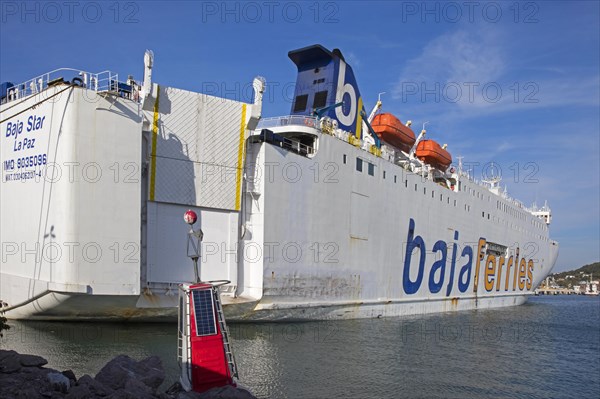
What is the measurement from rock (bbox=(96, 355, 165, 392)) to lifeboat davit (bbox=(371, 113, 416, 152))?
17.4 m

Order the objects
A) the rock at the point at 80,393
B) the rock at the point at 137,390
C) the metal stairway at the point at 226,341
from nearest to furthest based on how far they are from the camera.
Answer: the rock at the point at 80,393 → the rock at the point at 137,390 → the metal stairway at the point at 226,341

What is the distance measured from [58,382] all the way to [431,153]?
22.6 m

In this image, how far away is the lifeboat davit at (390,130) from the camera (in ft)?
77.1

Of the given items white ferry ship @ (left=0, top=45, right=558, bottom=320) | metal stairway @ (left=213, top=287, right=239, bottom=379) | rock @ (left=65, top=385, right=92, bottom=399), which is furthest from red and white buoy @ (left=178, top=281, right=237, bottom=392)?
white ferry ship @ (left=0, top=45, right=558, bottom=320)

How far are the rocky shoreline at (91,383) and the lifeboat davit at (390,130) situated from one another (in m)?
17.2

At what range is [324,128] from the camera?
725 inches

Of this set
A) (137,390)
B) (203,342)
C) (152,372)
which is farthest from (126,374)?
(203,342)

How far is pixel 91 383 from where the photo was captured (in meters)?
6.79

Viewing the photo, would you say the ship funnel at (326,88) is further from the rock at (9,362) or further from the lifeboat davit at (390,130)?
the rock at (9,362)

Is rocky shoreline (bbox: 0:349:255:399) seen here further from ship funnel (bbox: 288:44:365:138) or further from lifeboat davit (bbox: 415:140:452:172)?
lifeboat davit (bbox: 415:140:452:172)

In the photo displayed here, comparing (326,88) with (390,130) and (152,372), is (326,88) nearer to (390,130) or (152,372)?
(390,130)

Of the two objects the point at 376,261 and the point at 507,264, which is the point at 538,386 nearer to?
the point at 376,261

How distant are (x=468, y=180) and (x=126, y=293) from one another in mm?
22594

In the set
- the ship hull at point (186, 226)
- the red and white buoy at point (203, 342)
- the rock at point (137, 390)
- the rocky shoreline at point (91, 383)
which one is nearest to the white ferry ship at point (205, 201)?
the ship hull at point (186, 226)
